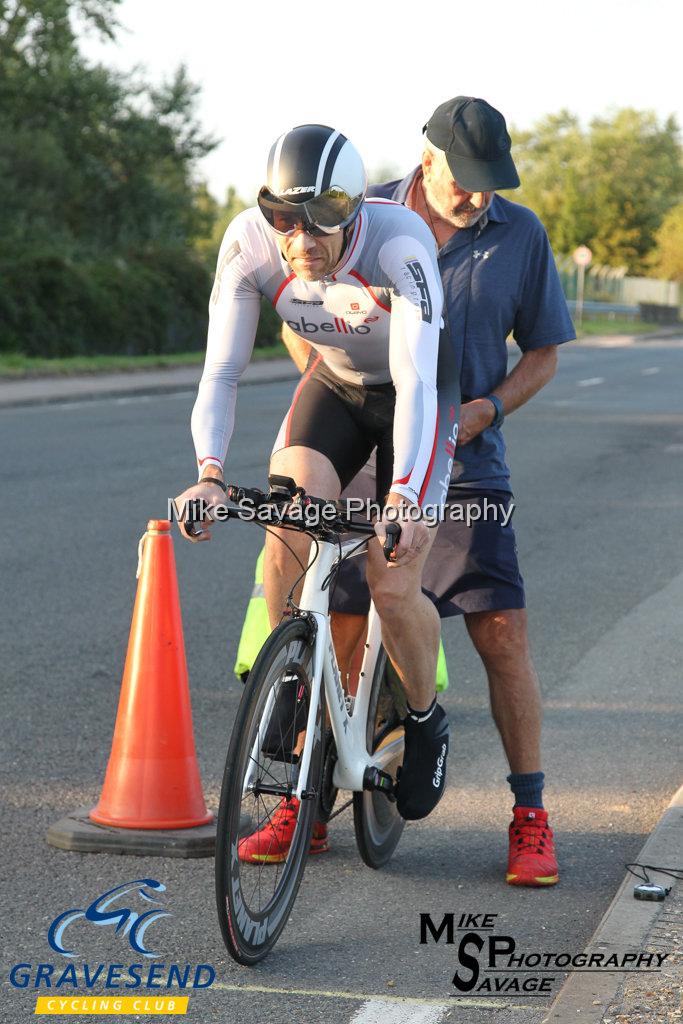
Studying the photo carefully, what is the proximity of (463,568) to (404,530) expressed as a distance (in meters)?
0.83

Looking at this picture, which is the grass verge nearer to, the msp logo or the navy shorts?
the navy shorts

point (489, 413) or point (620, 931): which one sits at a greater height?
point (489, 413)

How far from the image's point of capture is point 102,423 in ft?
60.8

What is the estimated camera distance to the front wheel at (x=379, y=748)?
4.27 metres

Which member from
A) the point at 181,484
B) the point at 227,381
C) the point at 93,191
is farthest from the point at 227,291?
the point at 93,191

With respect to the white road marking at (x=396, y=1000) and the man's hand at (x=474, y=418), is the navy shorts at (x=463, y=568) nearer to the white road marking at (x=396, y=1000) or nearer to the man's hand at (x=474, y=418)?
the man's hand at (x=474, y=418)

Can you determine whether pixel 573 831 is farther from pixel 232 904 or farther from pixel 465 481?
pixel 232 904

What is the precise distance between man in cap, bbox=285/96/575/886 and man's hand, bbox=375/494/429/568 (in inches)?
26.3

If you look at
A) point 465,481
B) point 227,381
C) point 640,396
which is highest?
point 227,381

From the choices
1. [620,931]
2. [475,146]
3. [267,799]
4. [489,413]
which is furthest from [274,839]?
[475,146]

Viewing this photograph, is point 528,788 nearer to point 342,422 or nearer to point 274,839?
point 274,839

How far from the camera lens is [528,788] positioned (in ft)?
14.6

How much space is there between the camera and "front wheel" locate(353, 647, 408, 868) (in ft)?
14.0

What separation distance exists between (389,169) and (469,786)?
15366 centimetres
